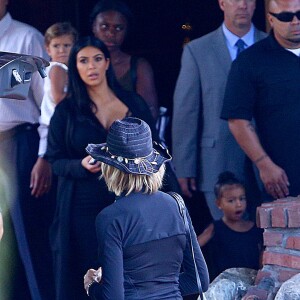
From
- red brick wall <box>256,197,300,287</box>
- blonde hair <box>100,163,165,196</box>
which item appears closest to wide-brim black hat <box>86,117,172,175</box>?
blonde hair <box>100,163,165,196</box>

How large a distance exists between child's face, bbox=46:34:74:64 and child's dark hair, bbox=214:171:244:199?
1.22 m

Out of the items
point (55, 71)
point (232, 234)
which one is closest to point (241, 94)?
point (232, 234)

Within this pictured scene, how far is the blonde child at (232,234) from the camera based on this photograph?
6.78 meters

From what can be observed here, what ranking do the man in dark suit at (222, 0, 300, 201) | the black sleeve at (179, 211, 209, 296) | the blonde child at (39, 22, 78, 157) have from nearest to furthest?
the black sleeve at (179, 211, 209, 296)
the man in dark suit at (222, 0, 300, 201)
the blonde child at (39, 22, 78, 157)

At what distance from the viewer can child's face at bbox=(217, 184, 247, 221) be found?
269 inches

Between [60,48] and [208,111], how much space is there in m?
1.00

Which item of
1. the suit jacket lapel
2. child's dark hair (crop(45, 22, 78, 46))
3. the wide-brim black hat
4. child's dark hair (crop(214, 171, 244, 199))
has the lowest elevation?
child's dark hair (crop(214, 171, 244, 199))

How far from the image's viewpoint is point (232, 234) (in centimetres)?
680

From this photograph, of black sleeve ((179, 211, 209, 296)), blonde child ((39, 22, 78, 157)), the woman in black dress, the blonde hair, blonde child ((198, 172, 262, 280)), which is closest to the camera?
the blonde hair

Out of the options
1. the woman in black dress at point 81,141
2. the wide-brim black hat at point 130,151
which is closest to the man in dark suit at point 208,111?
the woman in black dress at point 81,141

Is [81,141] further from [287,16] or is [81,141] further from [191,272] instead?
[191,272]

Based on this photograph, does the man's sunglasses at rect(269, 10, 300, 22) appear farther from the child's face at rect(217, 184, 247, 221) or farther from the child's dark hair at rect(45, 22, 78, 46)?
the child's dark hair at rect(45, 22, 78, 46)

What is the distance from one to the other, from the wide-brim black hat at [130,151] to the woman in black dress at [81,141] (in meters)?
1.38

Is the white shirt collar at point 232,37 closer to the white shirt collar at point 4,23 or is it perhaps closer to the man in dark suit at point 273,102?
the man in dark suit at point 273,102
